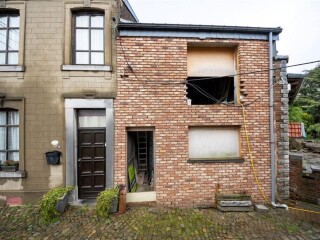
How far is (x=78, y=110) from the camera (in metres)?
5.70

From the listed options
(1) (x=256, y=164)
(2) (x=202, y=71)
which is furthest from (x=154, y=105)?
(1) (x=256, y=164)

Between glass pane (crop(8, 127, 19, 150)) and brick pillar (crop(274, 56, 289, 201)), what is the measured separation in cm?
804

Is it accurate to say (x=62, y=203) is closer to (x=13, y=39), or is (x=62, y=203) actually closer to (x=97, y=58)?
(x=97, y=58)

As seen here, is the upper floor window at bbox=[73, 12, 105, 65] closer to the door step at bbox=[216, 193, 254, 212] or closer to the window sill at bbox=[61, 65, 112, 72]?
the window sill at bbox=[61, 65, 112, 72]

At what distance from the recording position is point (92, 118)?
18.9 ft

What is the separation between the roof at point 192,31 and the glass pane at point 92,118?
8.31 feet

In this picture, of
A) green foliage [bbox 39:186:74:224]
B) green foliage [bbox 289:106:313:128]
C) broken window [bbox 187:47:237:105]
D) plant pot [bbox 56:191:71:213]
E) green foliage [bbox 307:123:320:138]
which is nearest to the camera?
green foliage [bbox 39:186:74:224]

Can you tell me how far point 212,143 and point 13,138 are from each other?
6.21 m

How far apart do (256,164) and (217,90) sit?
9.27 ft

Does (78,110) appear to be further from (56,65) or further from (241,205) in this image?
(241,205)

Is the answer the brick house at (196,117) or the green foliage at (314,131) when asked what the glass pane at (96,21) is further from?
the green foliage at (314,131)

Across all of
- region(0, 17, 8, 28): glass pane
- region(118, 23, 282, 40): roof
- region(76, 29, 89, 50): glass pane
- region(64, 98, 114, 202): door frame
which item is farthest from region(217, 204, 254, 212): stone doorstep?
region(0, 17, 8, 28): glass pane

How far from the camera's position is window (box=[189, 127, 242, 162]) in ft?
18.8

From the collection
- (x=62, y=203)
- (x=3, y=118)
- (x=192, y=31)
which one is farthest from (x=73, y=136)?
(x=192, y=31)
